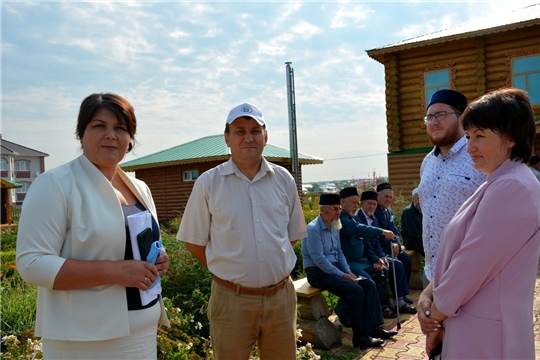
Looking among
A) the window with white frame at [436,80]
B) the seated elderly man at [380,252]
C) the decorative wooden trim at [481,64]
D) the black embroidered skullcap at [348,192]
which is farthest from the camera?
the window with white frame at [436,80]

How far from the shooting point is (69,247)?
1869 mm

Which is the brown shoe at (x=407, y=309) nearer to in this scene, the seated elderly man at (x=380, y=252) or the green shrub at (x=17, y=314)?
the seated elderly man at (x=380, y=252)

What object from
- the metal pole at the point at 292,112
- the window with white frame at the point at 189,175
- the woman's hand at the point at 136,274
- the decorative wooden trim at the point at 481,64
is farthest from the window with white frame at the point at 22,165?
the woman's hand at the point at 136,274

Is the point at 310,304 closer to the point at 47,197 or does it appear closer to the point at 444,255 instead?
the point at 444,255

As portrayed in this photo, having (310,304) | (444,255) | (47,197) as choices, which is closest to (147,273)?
(47,197)

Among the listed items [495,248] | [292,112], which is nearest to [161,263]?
[495,248]

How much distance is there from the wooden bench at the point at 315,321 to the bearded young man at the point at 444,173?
229cm

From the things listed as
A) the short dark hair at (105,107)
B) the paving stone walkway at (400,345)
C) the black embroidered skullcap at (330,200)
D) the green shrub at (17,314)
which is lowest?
the paving stone walkway at (400,345)

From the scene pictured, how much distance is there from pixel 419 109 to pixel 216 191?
12273mm

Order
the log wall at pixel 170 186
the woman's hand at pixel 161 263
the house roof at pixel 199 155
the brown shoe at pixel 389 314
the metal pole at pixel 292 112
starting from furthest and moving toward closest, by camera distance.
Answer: the log wall at pixel 170 186
the house roof at pixel 199 155
the metal pole at pixel 292 112
the brown shoe at pixel 389 314
the woman's hand at pixel 161 263

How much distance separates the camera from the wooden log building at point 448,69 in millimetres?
12352

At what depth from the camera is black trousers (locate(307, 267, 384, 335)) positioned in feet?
15.6

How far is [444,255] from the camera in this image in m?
1.96

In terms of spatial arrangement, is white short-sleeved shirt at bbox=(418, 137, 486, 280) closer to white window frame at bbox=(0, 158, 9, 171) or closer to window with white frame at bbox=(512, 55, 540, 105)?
window with white frame at bbox=(512, 55, 540, 105)
